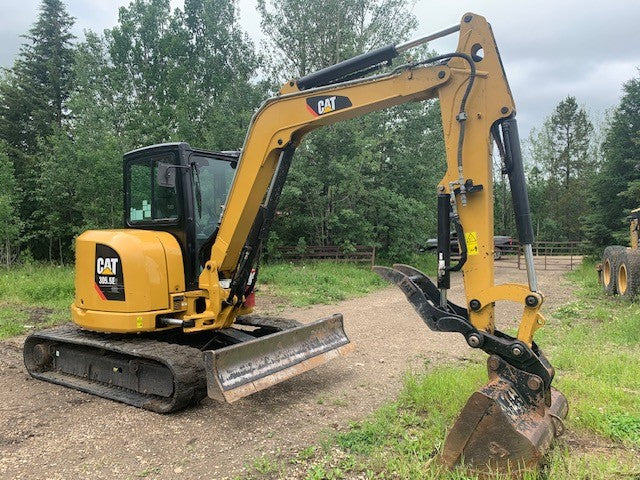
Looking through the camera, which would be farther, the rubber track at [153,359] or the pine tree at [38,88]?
the pine tree at [38,88]

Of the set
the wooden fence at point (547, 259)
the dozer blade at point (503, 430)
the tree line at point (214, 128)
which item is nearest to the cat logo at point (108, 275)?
the dozer blade at point (503, 430)

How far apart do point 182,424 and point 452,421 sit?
2.34m

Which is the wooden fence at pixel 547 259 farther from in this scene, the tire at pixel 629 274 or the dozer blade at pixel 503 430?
the dozer blade at pixel 503 430

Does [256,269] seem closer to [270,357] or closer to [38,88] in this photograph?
[270,357]

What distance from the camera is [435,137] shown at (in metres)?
19.1

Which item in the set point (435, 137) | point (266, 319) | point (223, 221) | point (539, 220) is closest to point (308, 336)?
point (266, 319)

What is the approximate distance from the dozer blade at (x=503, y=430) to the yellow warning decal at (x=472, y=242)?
3.07 feet

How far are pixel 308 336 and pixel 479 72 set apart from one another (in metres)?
3.23

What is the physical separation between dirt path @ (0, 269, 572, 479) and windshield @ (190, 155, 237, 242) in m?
1.87

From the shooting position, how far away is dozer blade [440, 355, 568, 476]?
10.1 ft

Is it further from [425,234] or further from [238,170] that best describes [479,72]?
[425,234]

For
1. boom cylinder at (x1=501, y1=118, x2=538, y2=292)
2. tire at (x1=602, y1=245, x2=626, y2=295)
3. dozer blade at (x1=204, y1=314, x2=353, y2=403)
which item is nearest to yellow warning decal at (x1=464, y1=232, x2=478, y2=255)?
boom cylinder at (x1=501, y1=118, x2=538, y2=292)

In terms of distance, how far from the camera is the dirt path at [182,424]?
12.0 ft

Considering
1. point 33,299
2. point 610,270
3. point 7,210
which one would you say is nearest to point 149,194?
point 33,299
